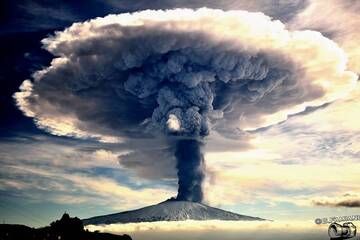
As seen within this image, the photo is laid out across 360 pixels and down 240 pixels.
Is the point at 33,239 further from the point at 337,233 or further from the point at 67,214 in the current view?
the point at 337,233

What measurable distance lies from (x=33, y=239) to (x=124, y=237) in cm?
4825

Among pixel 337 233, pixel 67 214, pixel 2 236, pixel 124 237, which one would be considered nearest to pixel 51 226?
pixel 67 214

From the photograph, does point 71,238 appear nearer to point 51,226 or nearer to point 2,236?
point 51,226

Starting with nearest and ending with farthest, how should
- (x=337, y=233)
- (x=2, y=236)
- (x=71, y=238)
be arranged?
(x=337, y=233) → (x=2, y=236) → (x=71, y=238)

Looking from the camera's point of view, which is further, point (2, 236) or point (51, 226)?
point (51, 226)

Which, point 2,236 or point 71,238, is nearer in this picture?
point 2,236

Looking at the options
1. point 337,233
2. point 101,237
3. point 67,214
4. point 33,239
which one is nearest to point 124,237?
point 101,237

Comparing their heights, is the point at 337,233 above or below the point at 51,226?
below

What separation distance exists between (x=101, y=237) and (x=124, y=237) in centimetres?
1821

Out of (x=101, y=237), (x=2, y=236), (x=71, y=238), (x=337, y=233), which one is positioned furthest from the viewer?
(x=101, y=237)

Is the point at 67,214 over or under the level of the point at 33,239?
over

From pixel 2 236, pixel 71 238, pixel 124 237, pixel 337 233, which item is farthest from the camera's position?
pixel 124 237

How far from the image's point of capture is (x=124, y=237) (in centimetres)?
16788

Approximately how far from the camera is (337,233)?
185 feet
